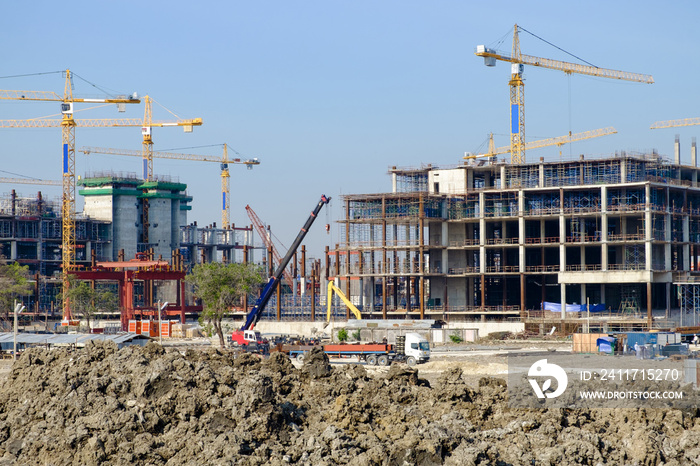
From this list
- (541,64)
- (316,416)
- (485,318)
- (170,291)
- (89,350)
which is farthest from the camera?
(170,291)

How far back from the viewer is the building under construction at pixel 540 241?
322 ft

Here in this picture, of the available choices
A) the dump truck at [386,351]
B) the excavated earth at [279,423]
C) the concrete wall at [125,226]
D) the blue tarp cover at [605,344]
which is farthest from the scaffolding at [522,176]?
the concrete wall at [125,226]

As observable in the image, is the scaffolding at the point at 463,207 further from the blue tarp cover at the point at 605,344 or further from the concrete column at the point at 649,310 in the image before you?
the blue tarp cover at the point at 605,344

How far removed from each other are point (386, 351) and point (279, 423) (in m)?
31.4

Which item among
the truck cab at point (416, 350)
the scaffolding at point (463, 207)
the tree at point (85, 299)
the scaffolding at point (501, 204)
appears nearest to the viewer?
the truck cab at point (416, 350)

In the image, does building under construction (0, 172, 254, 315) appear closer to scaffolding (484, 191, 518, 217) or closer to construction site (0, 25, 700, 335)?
construction site (0, 25, 700, 335)

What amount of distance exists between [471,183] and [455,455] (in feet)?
292

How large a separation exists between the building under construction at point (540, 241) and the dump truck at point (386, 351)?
1443 inches

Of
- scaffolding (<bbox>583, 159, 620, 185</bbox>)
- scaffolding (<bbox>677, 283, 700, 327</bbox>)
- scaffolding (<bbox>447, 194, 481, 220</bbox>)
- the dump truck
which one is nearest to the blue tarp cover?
the dump truck

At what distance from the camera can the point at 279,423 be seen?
27.3 meters

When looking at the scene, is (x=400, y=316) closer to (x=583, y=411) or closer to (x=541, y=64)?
(x=541, y=64)

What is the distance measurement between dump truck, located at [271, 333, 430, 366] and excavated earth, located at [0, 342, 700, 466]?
81.3 ft

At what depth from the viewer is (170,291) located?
164 metres

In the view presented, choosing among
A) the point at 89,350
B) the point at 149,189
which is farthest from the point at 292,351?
the point at 149,189
